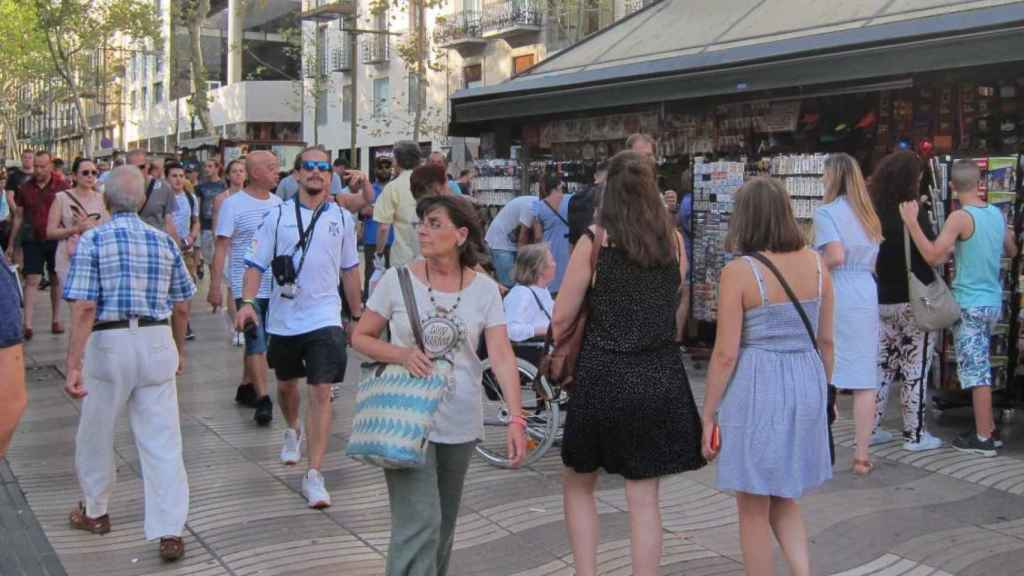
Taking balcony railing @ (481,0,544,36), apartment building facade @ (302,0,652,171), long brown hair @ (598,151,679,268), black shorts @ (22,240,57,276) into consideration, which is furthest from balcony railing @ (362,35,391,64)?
long brown hair @ (598,151,679,268)

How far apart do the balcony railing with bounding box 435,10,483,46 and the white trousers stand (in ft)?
107

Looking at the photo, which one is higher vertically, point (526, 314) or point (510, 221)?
point (510, 221)

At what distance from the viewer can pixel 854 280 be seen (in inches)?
256

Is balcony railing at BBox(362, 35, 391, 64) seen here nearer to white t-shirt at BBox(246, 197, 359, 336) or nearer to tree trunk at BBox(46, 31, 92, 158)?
tree trunk at BBox(46, 31, 92, 158)

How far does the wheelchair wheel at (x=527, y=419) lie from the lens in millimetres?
6543

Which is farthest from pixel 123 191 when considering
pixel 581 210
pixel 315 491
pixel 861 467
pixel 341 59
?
pixel 341 59

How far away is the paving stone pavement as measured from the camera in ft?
16.5

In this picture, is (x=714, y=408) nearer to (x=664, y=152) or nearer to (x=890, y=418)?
(x=890, y=418)

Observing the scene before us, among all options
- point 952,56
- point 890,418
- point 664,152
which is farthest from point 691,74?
point 890,418

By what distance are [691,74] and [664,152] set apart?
4.90 ft

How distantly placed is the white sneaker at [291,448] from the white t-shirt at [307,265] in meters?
0.82

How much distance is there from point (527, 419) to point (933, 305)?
261 centimetres

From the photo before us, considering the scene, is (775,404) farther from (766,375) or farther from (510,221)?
(510,221)

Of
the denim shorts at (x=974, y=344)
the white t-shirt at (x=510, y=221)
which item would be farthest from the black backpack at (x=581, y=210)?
the denim shorts at (x=974, y=344)
